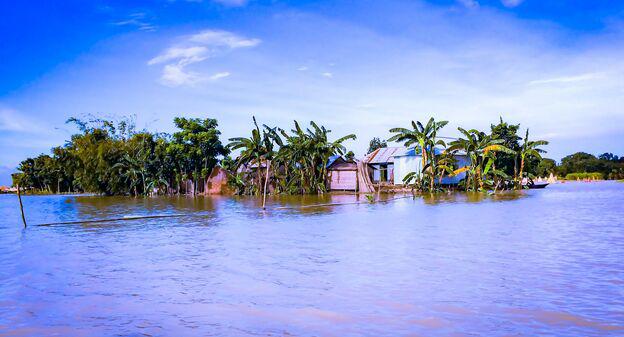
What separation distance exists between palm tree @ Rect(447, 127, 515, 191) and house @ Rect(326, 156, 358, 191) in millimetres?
6337

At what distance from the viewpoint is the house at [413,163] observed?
33500 mm

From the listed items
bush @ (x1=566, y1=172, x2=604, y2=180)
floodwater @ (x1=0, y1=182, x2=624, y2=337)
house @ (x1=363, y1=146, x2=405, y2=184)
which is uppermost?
house @ (x1=363, y1=146, x2=405, y2=184)

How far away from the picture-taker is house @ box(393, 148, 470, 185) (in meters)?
33.5

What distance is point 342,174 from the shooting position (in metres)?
34.3

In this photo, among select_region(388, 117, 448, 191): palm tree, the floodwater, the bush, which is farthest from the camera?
the bush

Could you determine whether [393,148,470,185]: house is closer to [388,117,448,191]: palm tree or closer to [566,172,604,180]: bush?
[388,117,448,191]: palm tree

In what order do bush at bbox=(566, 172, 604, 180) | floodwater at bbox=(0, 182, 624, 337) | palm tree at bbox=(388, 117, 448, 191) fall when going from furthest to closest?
bush at bbox=(566, 172, 604, 180)
palm tree at bbox=(388, 117, 448, 191)
floodwater at bbox=(0, 182, 624, 337)

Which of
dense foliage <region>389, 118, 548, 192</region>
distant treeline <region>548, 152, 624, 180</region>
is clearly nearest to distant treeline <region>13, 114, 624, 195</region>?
dense foliage <region>389, 118, 548, 192</region>

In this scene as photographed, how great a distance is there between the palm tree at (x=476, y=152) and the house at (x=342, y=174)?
249 inches

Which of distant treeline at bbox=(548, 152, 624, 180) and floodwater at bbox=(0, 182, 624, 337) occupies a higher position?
distant treeline at bbox=(548, 152, 624, 180)

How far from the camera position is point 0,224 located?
17.2 m

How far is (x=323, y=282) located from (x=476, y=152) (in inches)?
1048

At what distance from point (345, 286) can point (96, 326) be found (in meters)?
3.06

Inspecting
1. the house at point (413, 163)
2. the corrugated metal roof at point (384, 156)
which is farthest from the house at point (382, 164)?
the house at point (413, 163)
